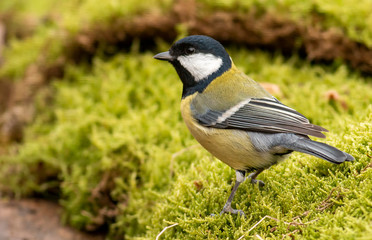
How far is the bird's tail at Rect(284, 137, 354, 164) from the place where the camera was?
2164mm

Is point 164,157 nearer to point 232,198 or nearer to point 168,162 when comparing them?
point 168,162

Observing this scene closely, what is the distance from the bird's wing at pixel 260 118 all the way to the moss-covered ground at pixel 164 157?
0.38 m

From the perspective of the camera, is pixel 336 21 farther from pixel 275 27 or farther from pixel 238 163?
pixel 238 163

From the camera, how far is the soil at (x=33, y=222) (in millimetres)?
3842

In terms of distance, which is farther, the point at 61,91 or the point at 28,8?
the point at 28,8

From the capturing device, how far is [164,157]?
3.60 metres

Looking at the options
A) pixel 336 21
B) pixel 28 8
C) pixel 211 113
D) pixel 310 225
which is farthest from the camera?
pixel 28 8

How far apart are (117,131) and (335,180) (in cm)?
224

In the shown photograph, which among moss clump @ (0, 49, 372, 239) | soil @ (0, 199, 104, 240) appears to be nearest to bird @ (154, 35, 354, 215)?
moss clump @ (0, 49, 372, 239)

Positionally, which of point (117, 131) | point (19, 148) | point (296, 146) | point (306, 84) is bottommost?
point (19, 148)

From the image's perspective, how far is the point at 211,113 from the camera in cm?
266

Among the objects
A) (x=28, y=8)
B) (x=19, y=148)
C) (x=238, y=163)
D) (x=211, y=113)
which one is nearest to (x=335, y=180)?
(x=238, y=163)

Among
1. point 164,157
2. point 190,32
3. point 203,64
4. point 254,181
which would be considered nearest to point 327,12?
point 190,32

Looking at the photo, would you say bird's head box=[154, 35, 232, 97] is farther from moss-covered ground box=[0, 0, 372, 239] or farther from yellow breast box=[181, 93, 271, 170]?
moss-covered ground box=[0, 0, 372, 239]
